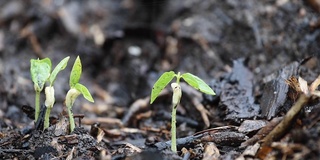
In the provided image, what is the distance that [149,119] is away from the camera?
233 cm

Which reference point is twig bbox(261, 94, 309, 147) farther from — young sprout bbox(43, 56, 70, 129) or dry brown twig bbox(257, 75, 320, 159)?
young sprout bbox(43, 56, 70, 129)

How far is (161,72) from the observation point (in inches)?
119

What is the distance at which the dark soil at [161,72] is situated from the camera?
1.54 meters

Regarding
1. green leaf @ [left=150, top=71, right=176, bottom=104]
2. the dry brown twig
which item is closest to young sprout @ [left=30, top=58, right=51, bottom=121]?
green leaf @ [left=150, top=71, right=176, bottom=104]

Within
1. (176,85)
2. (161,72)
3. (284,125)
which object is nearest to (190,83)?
(176,85)

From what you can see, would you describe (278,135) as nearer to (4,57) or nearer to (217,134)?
(217,134)

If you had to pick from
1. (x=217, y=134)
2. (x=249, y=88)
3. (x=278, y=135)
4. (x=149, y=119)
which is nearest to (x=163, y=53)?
(x=149, y=119)

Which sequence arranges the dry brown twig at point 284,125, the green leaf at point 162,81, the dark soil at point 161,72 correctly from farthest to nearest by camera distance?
the dark soil at point 161,72 → the green leaf at point 162,81 → the dry brown twig at point 284,125

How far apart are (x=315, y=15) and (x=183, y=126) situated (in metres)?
1.23

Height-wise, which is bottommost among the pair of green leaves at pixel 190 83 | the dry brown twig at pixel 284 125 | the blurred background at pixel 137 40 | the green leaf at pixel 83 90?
the dry brown twig at pixel 284 125

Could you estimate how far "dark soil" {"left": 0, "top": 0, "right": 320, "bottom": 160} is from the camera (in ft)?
5.05

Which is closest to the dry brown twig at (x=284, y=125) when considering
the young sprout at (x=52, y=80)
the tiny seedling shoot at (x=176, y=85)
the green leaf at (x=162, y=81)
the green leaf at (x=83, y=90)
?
the tiny seedling shoot at (x=176, y=85)

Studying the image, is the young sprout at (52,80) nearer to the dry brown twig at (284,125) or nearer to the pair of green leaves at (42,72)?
the pair of green leaves at (42,72)

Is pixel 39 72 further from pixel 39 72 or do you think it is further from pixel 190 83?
pixel 190 83
